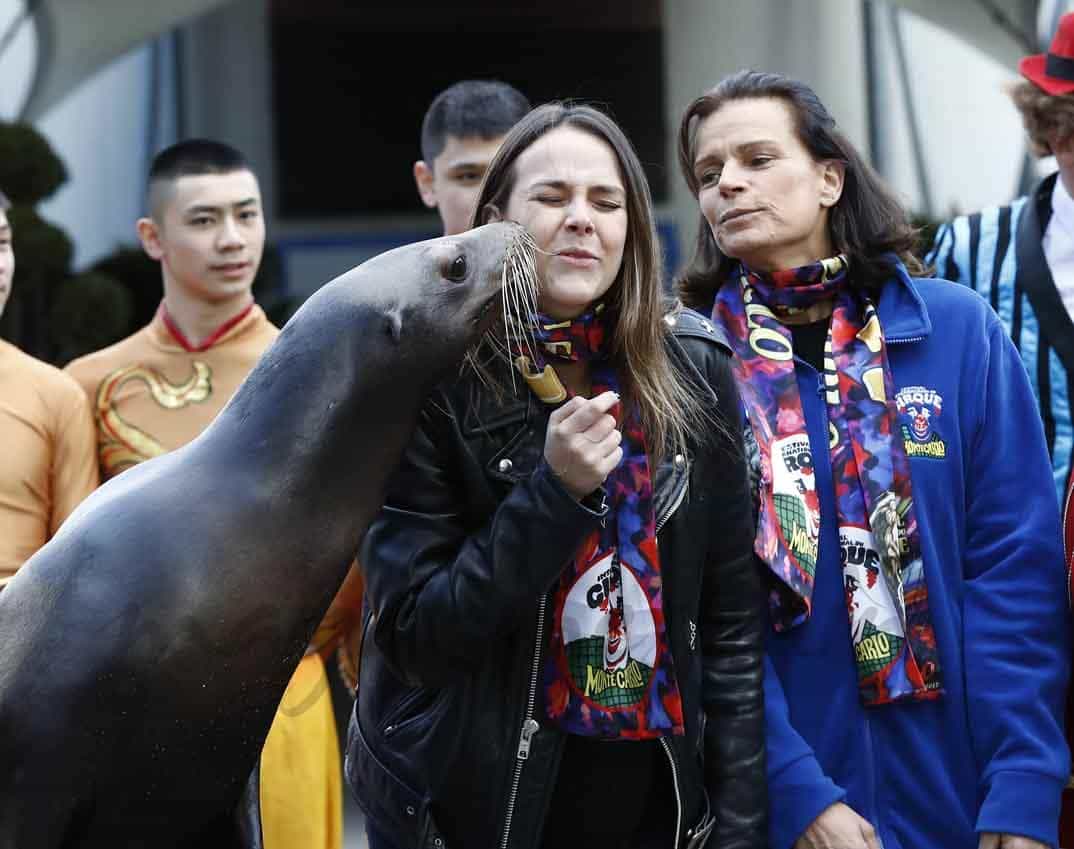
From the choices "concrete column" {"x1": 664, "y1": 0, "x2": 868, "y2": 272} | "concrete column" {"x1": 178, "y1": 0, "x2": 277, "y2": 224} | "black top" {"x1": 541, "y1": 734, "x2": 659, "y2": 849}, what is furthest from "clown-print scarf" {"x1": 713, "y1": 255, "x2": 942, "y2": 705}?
"concrete column" {"x1": 178, "y1": 0, "x2": 277, "y2": 224}

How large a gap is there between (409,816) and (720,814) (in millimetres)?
465

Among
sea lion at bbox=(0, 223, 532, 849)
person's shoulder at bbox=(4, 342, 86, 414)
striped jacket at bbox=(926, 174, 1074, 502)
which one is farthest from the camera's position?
person's shoulder at bbox=(4, 342, 86, 414)

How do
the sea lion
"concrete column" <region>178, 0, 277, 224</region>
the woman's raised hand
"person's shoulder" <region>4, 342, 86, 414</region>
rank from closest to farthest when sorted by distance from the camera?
the sea lion < the woman's raised hand < "person's shoulder" <region>4, 342, 86, 414</region> < "concrete column" <region>178, 0, 277, 224</region>

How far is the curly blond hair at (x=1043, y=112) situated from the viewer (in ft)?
10.2

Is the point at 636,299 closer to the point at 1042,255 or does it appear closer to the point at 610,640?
the point at 610,640

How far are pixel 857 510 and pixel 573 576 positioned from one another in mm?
479

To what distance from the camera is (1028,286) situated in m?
3.16

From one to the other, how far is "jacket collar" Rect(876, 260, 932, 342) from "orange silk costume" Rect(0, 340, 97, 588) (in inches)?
66.4

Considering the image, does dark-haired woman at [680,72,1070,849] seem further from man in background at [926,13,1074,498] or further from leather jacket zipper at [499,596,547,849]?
man in background at [926,13,1074,498]

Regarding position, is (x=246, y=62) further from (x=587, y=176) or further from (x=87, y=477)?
(x=587, y=176)

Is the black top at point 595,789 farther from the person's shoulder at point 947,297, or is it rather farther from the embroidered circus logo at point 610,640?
the person's shoulder at point 947,297

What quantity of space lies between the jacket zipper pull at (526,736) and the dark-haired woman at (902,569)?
16.1 inches

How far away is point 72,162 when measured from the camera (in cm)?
798

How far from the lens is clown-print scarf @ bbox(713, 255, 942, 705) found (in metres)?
2.41
